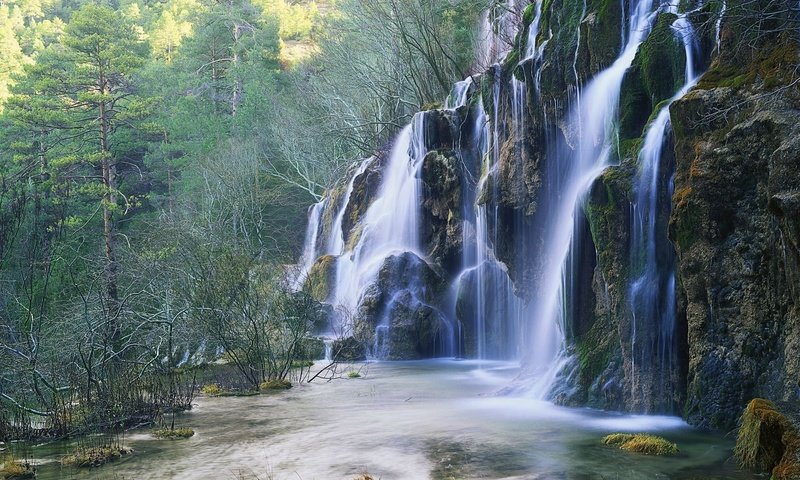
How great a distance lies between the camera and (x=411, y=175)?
26.2 m

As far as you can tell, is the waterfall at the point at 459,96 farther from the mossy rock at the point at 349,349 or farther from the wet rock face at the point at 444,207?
the mossy rock at the point at 349,349

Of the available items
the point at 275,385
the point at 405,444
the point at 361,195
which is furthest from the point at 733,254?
the point at 361,195

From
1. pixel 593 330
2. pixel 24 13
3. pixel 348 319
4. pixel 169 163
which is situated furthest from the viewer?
pixel 24 13

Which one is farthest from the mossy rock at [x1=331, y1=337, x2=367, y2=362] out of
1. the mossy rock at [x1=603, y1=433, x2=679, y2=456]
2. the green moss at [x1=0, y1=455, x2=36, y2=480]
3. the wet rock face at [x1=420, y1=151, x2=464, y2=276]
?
the green moss at [x1=0, y1=455, x2=36, y2=480]

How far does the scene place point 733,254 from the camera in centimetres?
1064

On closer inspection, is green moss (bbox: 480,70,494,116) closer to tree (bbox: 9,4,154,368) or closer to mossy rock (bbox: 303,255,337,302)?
mossy rock (bbox: 303,255,337,302)

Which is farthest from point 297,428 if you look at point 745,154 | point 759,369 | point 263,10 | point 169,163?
point 263,10

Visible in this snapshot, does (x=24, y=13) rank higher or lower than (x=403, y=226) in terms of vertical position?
higher

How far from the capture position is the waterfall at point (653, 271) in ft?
38.7

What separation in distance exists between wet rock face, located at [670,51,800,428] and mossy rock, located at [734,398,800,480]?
1.41 metres

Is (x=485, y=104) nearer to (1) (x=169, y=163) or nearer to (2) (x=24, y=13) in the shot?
(1) (x=169, y=163)

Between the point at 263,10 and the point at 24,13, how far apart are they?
109 feet

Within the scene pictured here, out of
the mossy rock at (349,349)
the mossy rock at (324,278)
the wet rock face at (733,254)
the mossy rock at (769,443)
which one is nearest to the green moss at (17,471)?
the mossy rock at (769,443)

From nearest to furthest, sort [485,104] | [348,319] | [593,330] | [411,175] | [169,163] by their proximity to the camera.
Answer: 1. [593,330]
2. [485,104]
3. [348,319]
4. [411,175]
5. [169,163]
